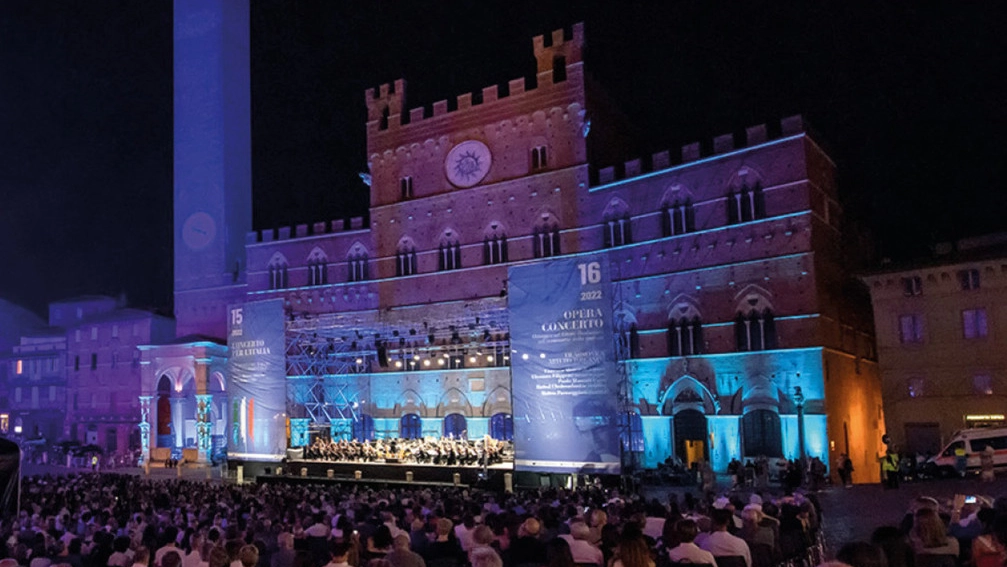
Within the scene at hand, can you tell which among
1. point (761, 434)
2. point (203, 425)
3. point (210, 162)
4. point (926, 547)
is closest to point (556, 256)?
point (761, 434)

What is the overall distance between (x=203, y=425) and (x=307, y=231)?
11.2 metres

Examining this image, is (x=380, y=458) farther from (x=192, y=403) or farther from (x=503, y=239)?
(x=192, y=403)

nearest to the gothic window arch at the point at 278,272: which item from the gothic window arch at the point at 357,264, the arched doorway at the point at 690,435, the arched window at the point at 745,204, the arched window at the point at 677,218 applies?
the gothic window arch at the point at 357,264

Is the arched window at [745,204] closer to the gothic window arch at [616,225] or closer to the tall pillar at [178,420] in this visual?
the gothic window arch at [616,225]

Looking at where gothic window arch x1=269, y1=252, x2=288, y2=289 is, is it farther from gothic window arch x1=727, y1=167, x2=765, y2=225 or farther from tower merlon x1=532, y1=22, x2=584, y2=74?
gothic window arch x1=727, y1=167, x2=765, y2=225

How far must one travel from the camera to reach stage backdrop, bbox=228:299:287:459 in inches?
1358

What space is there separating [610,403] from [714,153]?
1168cm

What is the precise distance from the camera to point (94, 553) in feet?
37.1

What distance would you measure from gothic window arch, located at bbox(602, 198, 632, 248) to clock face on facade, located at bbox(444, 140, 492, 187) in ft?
21.5

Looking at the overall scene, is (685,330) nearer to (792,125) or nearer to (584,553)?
(792,125)

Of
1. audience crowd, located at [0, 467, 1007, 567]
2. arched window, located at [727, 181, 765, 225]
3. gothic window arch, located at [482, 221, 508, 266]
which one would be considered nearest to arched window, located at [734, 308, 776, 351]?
arched window, located at [727, 181, 765, 225]

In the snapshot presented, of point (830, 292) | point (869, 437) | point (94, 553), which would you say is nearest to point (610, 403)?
point (830, 292)

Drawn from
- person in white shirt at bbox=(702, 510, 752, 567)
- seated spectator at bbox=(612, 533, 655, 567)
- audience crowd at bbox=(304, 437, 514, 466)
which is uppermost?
seated spectator at bbox=(612, 533, 655, 567)

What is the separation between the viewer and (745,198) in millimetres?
30469
